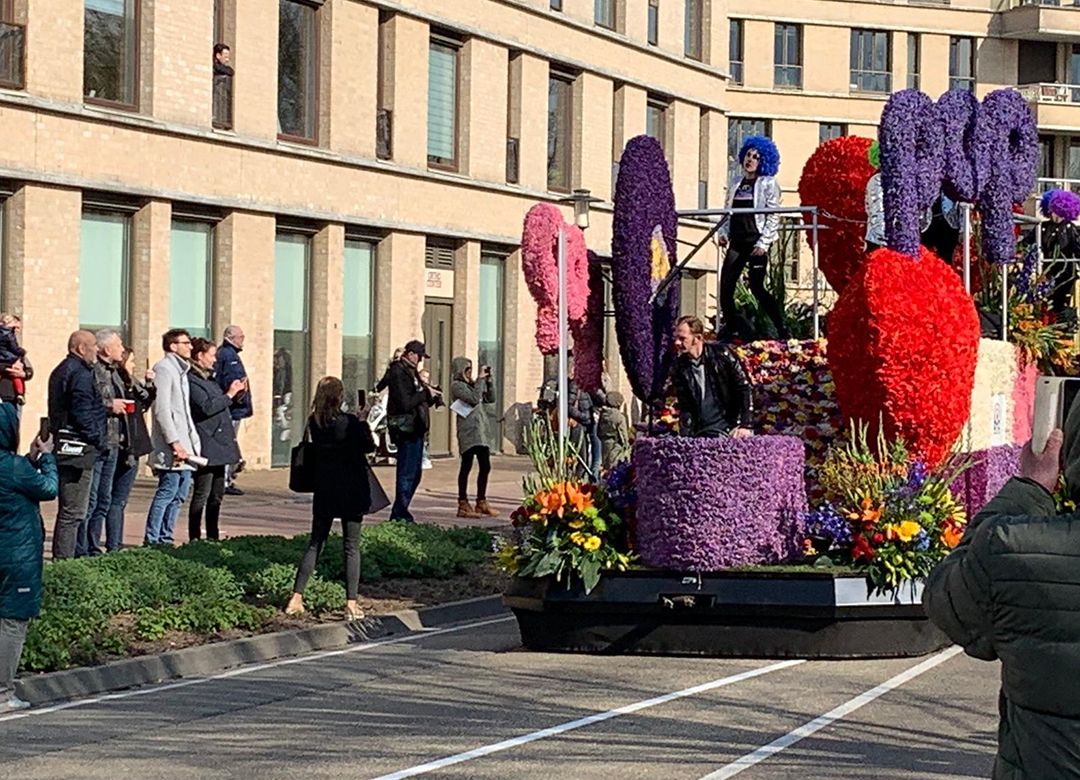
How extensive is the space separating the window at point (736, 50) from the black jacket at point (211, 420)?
46.2 m

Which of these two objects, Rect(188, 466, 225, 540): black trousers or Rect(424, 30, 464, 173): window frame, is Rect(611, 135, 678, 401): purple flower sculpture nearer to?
Rect(188, 466, 225, 540): black trousers

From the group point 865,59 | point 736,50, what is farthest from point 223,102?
point 865,59

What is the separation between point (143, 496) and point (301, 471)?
11.2m

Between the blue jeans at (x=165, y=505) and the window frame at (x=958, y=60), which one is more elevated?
the window frame at (x=958, y=60)

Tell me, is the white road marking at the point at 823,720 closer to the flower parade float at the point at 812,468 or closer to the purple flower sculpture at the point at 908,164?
the flower parade float at the point at 812,468

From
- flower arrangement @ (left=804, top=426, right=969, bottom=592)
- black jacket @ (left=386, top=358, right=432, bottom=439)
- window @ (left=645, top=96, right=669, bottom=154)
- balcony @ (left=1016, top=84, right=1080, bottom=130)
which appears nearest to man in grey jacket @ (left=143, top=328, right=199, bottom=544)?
black jacket @ (left=386, top=358, right=432, bottom=439)

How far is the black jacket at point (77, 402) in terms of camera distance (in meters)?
16.1

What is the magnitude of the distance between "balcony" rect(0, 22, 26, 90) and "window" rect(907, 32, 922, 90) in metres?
41.4

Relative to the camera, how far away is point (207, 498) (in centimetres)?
1847

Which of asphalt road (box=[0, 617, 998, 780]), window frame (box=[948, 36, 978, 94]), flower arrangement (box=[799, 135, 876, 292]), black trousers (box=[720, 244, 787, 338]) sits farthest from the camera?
window frame (box=[948, 36, 978, 94])

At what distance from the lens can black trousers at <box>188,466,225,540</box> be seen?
712 inches

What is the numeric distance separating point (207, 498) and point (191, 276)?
12.2 metres

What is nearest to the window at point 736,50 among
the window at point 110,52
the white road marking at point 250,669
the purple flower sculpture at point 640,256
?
the window at point 110,52

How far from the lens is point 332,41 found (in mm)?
32844
